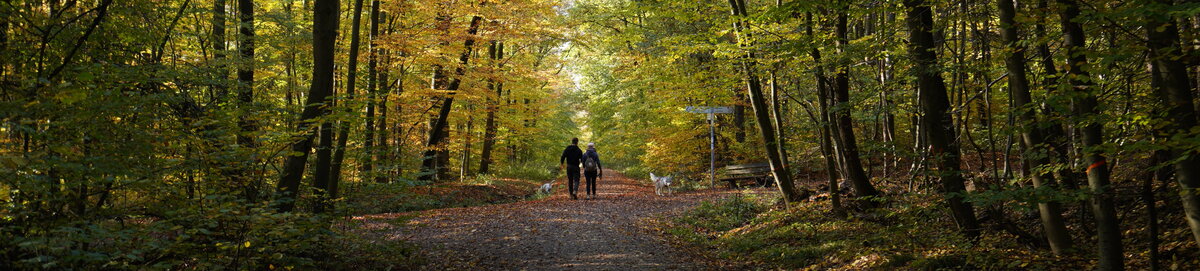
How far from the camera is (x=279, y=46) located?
13.3m

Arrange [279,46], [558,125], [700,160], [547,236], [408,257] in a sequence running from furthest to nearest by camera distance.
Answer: [558,125] < [700,160] < [279,46] < [547,236] < [408,257]

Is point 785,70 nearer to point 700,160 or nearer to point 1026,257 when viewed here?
point 1026,257

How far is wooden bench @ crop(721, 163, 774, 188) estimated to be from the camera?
54.4 feet

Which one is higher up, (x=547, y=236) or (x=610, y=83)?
(x=610, y=83)

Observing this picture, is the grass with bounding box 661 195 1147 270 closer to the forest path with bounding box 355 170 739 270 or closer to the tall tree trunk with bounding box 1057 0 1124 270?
the tall tree trunk with bounding box 1057 0 1124 270

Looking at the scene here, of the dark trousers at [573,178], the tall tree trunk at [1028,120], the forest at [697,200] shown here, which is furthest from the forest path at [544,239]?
the tall tree trunk at [1028,120]

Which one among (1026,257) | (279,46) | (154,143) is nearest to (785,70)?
(1026,257)

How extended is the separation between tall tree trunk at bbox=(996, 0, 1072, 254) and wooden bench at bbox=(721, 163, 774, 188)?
1120 cm

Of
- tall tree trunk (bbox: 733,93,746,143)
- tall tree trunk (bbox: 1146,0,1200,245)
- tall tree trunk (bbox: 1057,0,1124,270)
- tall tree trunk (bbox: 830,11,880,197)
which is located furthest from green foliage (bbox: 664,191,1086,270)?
tall tree trunk (bbox: 733,93,746,143)

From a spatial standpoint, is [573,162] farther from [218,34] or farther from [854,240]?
[854,240]

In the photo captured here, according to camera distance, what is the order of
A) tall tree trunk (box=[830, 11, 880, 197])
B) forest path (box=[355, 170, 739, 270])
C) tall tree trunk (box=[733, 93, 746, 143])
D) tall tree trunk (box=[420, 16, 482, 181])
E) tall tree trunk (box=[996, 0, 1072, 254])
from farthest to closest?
tall tree trunk (box=[733, 93, 746, 143]) → tall tree trunk (box=[420, 16, 482, 181]) → tall tree trunk (box=[830, 11, 880, 197]) → forest path (box=[355, 170, 739, 270]) → tall tree trunk (box=[996, 0, 1072, 254])

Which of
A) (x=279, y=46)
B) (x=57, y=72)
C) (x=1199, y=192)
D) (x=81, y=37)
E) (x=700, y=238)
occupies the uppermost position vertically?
(x=279, y=46)

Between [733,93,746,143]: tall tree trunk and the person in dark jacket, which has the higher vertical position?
[733,93,746,143]: tall tree trunk

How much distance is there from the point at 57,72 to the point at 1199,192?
7.33 metres
